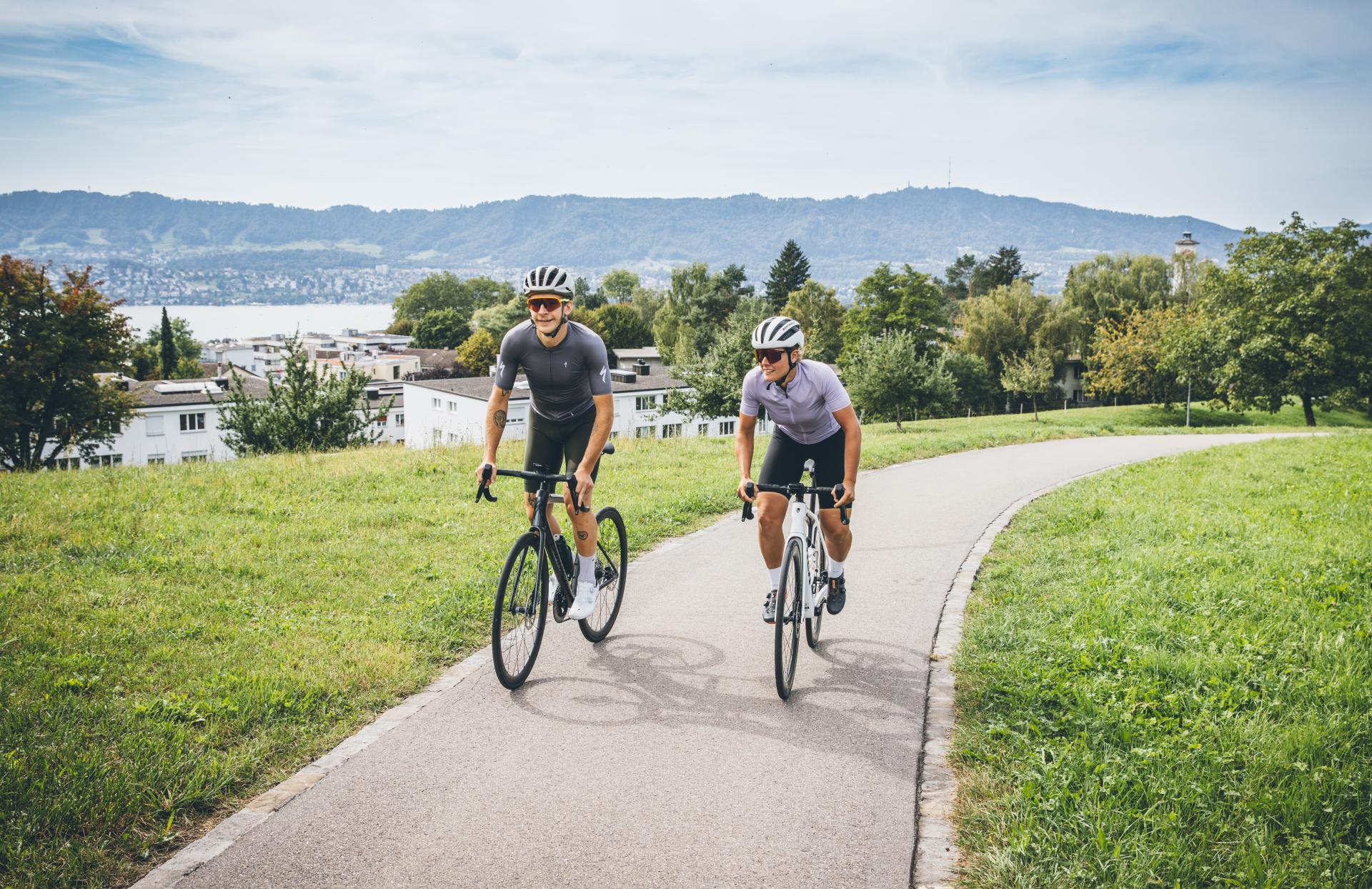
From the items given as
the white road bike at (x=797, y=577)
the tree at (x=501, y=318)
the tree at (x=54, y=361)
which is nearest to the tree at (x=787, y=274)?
the tree at (x=501, y=318)

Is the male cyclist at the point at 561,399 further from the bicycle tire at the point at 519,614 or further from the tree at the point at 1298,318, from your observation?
the tree at the point at 1298,318

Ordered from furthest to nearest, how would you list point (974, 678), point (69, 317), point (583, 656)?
point (69, 317) < point (583, 656) < point (974, 678)

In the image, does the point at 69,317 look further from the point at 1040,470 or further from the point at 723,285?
the point at 723,285

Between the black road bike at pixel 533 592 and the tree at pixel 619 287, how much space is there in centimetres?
13249

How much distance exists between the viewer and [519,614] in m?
4.93

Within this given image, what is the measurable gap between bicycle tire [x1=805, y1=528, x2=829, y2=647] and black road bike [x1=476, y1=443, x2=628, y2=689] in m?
1.42

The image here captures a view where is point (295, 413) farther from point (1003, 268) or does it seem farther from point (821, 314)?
point (1003, 268)

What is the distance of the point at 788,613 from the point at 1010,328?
6973 centimetres

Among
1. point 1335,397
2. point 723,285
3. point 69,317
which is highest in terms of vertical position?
point 723,285

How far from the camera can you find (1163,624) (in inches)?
218

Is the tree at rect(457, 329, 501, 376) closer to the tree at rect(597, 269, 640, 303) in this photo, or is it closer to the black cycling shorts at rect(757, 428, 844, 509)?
the tree at rect(597, 269, 640, 303)

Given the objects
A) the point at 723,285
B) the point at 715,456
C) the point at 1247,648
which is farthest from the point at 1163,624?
the point at 723,285

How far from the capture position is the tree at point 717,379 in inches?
1359

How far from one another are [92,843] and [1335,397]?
49773 millimetres
